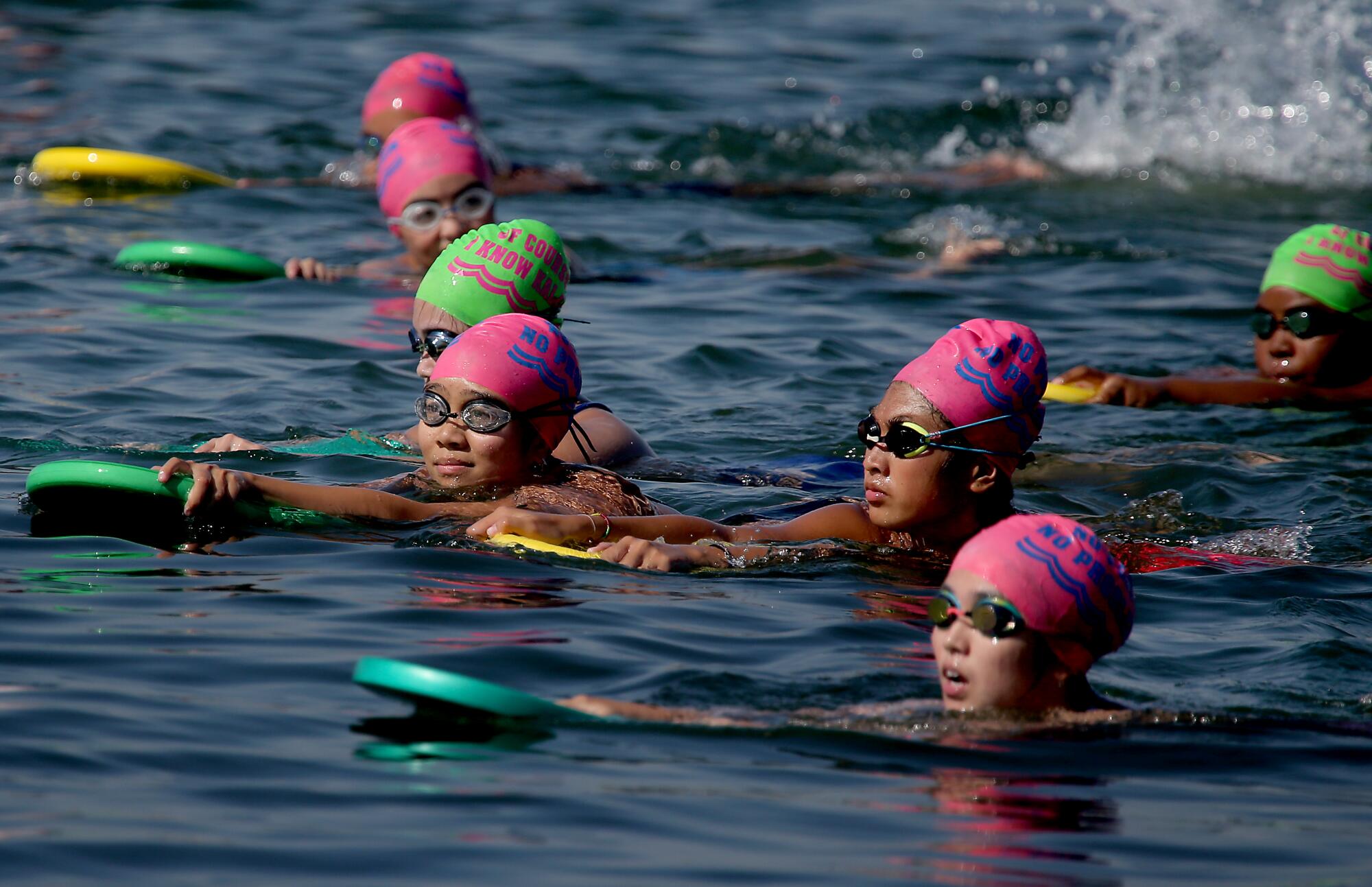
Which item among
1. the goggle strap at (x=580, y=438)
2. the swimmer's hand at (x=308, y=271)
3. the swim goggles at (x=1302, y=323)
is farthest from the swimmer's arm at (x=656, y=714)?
the swimmer's hand at (x=308, y=271)

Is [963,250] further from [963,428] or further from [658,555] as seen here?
[658,555]

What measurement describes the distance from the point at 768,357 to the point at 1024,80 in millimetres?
12368

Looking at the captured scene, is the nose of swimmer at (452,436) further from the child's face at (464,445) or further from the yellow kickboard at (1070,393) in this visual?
the yellow kickboard at (1070,393)

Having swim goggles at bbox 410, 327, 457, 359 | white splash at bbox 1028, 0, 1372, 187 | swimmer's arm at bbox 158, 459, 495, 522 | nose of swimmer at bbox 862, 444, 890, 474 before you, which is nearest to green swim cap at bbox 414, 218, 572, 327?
swim goggles at bbox 410, 327, 457, 359

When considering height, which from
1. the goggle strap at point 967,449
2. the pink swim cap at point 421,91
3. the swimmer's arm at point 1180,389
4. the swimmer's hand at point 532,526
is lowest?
the swimmer's arm at point 1180,389

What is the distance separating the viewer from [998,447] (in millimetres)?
7004

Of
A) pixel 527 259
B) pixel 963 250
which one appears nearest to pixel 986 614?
pixel 527 259

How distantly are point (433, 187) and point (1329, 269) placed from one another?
5621mm

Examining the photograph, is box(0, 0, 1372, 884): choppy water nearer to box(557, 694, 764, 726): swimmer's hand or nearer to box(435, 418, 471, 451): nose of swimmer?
box(557, 694, 764, 726): swimmer's hand

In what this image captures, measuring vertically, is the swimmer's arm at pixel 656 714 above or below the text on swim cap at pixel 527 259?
below

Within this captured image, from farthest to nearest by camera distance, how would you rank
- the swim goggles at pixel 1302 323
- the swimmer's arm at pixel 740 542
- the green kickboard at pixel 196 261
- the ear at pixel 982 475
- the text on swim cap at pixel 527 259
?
the green kickboard at pixel 196 261
the swim goggles at pixel 1302 323
the text on swim cap at pixel 527 259
the ear at pixel 982 475
the swimmer's arm at pixel 740 542

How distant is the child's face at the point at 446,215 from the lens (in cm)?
1091

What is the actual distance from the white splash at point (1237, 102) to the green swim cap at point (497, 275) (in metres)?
11.6

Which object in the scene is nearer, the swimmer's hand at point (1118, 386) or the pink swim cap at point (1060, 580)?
the pink swim cap at point (1060, 580)
